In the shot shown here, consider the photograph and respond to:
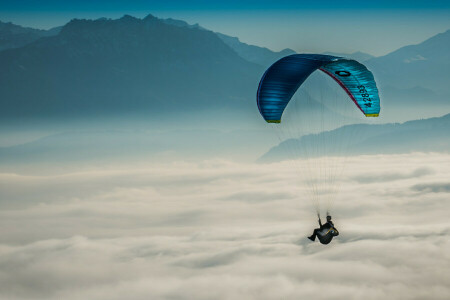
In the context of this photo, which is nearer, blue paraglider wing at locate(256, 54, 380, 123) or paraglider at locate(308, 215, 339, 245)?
paraglider at locate(308, 215, 339, 245)

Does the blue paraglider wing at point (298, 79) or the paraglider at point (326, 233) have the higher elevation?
the blue paraglider wing at point (298, 79)

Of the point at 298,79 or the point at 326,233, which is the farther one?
the point at 298,79

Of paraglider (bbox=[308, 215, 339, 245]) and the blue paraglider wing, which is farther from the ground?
the blue paraglider wing

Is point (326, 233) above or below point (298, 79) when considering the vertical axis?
below

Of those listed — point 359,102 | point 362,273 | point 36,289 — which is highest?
point 36,289

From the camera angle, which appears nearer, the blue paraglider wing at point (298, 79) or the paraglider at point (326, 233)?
the paraglider at point (326, 233)

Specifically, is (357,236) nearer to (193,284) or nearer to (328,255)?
(328,255)

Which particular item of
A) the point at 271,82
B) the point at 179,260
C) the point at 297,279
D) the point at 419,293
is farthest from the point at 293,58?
the point at 179,260

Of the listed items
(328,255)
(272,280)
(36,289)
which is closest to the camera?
(328,255)
